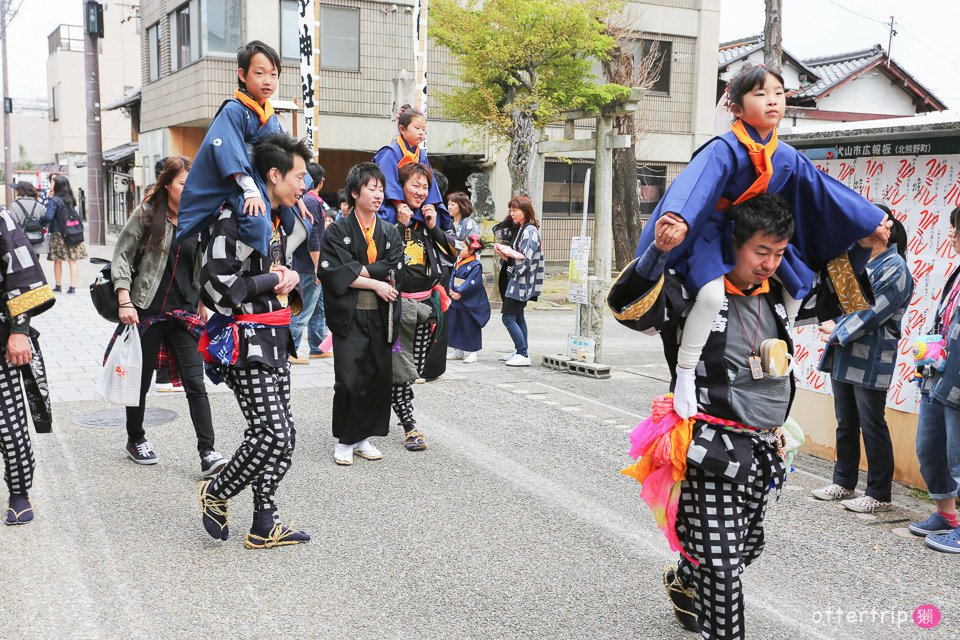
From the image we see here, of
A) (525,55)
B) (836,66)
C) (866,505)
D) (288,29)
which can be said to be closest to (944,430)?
(866,505)

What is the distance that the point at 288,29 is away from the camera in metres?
18.8

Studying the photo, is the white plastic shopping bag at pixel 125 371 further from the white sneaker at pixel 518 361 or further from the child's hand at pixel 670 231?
the white sneaker at pixel 518 361

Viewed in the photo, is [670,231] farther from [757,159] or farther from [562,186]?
[562,186]

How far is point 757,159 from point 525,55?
40.1 feet

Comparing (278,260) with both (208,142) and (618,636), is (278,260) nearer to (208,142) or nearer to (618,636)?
(208,142)

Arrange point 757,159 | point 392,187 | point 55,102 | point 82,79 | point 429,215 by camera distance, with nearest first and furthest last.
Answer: point 757,159 → point 392,187 → point 429,215 → point 82,79 → point 55,102

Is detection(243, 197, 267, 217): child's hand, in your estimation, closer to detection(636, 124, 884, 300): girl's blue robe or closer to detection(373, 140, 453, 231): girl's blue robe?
detection(636, 124, 884, 300): girl's blue robe

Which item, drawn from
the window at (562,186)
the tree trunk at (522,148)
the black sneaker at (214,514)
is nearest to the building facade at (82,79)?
the window at (562,186)

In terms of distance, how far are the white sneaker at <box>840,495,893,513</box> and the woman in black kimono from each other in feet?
9.65

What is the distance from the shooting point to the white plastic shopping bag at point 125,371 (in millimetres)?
5090

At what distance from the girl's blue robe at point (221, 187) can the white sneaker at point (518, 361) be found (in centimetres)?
563

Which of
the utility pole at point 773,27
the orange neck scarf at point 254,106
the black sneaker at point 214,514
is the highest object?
the utility pole at point 773,27

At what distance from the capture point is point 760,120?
9.48ft

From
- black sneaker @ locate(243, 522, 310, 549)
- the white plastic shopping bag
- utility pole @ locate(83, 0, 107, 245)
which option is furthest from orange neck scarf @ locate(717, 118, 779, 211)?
utility pole @ locate(83, 0, 107, 245)
